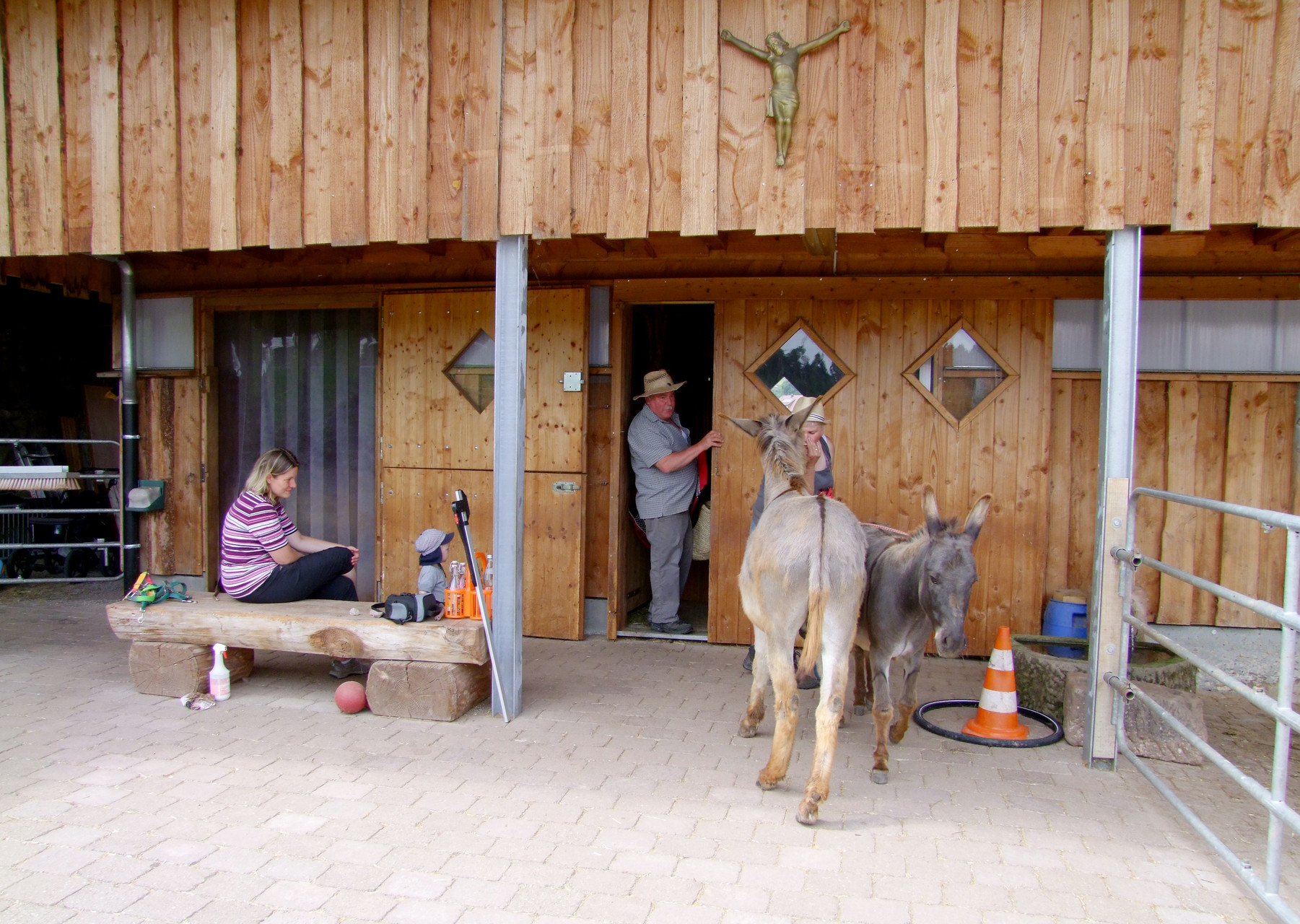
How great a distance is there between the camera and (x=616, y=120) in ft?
16.0

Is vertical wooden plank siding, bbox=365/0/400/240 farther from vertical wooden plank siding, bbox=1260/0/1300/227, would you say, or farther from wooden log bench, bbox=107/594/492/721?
vertical wooden plank siding, bbox=1260/0/1300/227

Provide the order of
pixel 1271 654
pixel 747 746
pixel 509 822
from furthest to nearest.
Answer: pixel 1271 654, pixel 747 746, pixel 509 822

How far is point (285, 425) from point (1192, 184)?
7471 mm

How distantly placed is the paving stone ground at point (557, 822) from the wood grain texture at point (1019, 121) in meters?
3.03

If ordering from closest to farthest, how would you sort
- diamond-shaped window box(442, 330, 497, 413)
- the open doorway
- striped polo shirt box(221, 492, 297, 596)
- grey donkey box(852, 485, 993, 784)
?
grey donkey box(852, 485, 993, 784), striped polo shirt box(221, 492, 297, 596), diamond-shaped window box(442, 330, 497, 413), the open doorway

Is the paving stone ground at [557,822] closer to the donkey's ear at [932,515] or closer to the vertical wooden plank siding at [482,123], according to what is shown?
the donkey's ear at [932,515]

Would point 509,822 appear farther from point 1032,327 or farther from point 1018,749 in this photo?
point 1032,327

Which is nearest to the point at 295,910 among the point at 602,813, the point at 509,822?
the point at 509,822

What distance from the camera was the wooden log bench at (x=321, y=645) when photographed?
16.6ft

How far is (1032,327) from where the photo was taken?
21.3ft

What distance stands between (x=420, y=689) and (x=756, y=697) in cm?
203

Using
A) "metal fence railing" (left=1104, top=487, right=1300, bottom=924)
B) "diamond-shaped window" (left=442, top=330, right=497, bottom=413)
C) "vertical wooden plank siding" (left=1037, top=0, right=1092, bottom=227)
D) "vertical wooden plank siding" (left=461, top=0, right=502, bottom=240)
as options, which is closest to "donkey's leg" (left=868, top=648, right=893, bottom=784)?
"metal fence railing" (left=1104, top=487, right=1300, bottom=924)

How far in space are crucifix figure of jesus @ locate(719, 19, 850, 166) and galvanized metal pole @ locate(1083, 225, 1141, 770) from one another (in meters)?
1.85

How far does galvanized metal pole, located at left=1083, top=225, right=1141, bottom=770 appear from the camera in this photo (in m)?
4.49
